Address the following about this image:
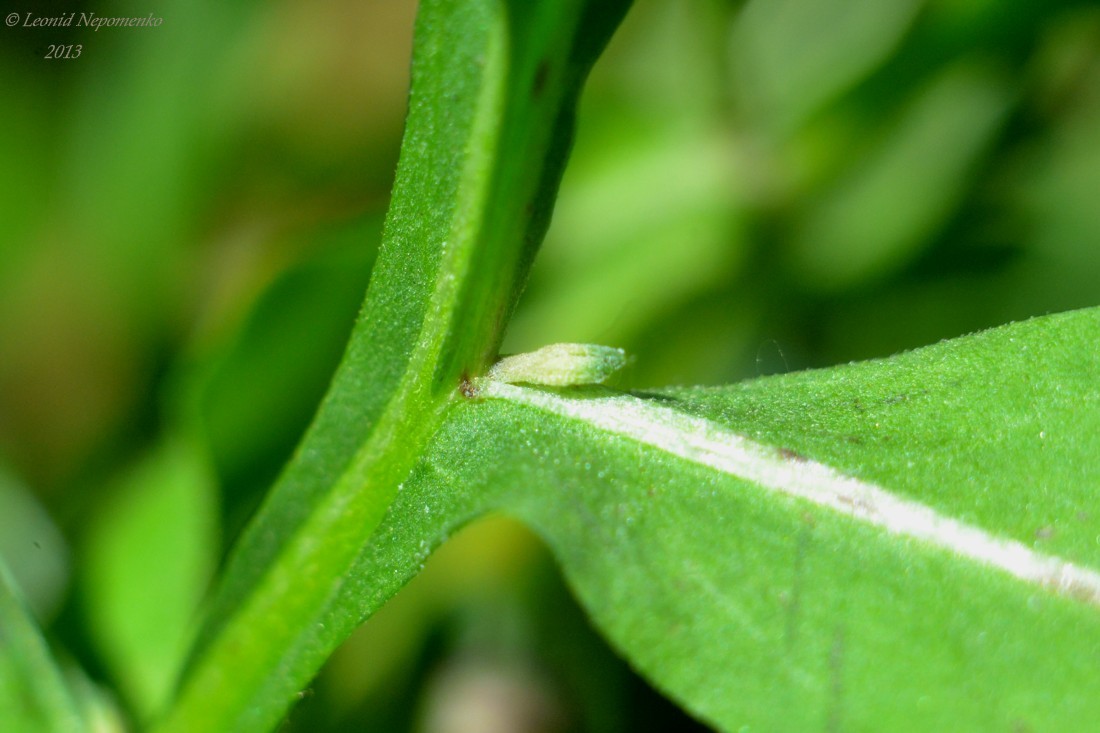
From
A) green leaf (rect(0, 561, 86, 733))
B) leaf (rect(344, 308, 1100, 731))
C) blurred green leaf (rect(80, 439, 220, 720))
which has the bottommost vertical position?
blurred green leaf (rect(80, 439, 220, 720))

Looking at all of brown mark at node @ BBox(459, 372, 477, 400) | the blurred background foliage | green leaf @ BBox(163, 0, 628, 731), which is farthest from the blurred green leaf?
brown mark at node @ BBox(459, 372, 477, 400)

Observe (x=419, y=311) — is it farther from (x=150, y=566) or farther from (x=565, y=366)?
(x=150, y=566)

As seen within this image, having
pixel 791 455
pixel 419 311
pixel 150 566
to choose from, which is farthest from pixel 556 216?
pixel 791 455

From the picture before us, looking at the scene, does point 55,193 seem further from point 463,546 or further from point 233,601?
point 233,601

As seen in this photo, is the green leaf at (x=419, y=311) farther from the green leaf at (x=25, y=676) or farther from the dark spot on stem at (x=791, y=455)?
the dark spot on stem at (x=791, y=455)

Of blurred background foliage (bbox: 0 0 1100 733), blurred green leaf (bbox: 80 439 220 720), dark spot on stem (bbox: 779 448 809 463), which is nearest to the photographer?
dark spot on stem (bbox: 779 448 809 463)

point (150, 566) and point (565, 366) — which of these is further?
point (150, 566)

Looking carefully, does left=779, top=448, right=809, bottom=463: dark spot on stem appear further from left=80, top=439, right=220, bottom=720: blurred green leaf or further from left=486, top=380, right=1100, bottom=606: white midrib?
left=80, top=439, right=220, bottom=720: blurred green leaf
